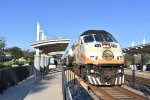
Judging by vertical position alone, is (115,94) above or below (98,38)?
below

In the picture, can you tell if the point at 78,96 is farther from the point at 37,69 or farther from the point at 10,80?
the point at 37,69

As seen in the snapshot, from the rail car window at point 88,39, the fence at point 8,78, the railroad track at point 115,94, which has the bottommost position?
the railroad track at point 115,94

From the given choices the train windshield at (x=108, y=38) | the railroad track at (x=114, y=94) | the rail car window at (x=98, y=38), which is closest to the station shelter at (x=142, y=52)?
the train windshield at (x=108, y=38)

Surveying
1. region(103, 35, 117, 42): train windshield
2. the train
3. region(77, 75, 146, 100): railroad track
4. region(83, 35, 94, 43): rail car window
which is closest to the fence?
the train

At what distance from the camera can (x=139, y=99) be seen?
653 inches

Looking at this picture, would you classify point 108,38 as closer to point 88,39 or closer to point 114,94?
point 88,39

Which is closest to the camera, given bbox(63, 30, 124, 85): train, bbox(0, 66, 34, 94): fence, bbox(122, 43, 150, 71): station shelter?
bbox(0, 66, 34, 94): fence

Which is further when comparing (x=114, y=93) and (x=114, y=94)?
(x=114, y=93)

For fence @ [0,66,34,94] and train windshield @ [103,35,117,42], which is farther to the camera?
train windshield @ [103,35,117,42]

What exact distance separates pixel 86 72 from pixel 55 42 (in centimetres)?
1452

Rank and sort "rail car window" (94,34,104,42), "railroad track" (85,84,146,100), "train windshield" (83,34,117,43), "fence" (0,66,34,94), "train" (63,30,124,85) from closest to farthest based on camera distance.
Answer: "railroad track" (85,84,146,100) < "fence" (0,66,34,94) < "train" (63,30,124,85) < "rail car window" (94,34,104,42) < "train windshield" (83,34,117,43)

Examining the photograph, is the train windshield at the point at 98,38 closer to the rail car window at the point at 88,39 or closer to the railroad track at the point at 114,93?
the rail car window at the point at 88,39

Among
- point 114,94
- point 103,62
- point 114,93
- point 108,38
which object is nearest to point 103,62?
point 103,62

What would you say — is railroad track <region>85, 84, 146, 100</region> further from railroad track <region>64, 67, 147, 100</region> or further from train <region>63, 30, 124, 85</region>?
train <region>63, 30, 124, 85</region>
